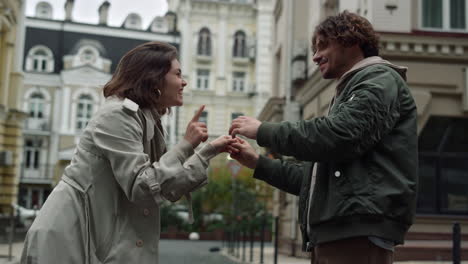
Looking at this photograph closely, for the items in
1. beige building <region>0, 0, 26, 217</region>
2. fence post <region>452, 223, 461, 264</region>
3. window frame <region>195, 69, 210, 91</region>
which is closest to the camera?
fence post <region>452, 223, 461, 264</region>

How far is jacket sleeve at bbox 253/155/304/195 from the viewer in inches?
156

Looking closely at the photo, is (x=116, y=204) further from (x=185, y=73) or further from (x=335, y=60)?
(x=185, y=73)

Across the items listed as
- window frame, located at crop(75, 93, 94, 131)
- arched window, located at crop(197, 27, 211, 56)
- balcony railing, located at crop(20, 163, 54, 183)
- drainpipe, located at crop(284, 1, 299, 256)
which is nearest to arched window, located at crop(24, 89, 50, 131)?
window frame, located at crop(75, 93, 94, 131)

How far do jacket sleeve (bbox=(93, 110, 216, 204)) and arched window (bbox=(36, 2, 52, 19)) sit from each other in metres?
56.0

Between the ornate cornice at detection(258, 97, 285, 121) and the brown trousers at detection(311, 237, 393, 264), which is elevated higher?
the ornate cornice at detection(258, 97, 285, 121)

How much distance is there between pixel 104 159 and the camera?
330cm

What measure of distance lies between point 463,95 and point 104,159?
9.65 metres

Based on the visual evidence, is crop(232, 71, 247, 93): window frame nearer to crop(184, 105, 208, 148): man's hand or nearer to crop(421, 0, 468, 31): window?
crop(421, 0, 468, 31): window

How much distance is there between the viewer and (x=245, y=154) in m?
3.99

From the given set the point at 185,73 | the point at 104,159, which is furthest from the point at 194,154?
the point at 185,73

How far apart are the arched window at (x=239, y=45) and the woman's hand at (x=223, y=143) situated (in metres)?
48.6

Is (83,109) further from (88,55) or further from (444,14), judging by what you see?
(444,14)

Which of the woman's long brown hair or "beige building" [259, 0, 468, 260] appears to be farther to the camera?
"beige building" [259, 0, 468, 260]

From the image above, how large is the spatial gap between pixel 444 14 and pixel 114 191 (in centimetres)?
1012
